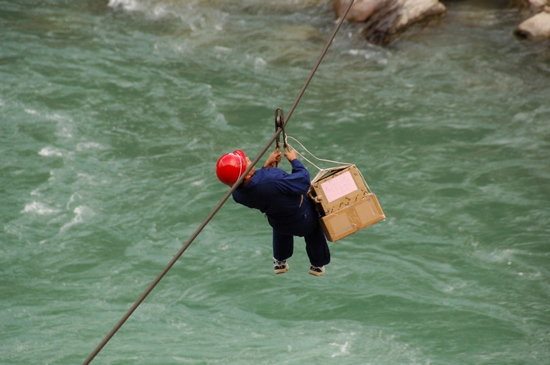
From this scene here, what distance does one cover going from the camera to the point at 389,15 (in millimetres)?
16172

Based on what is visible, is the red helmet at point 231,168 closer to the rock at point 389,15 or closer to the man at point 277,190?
the man at point 277,190

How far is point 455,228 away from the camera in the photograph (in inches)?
435

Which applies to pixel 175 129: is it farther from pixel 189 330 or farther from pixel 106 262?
pixel 189 330

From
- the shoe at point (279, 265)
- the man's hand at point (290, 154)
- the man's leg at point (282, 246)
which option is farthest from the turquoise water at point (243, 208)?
the man's hand at point (290, 154)

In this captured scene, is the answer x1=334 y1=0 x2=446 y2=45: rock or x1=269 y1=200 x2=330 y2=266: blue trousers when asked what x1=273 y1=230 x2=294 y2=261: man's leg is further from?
x1=334 y1=0 x2=446 y2=45: rock

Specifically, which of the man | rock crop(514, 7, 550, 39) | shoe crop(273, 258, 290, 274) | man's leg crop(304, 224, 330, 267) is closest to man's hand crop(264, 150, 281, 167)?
the man

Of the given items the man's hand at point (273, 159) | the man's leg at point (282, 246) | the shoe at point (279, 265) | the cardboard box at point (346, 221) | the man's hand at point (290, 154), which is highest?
the man's hand at point (290, 154)

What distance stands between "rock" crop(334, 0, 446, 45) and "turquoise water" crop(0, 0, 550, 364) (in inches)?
13.3

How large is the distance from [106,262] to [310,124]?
4.39m

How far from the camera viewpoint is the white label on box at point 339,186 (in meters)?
6.21

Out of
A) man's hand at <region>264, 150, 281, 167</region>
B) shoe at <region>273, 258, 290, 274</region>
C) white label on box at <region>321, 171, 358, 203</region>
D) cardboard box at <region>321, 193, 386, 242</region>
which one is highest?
man's hand at <region>264, 150, 281, 167</region>

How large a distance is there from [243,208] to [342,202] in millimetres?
5630

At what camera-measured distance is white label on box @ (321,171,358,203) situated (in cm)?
621

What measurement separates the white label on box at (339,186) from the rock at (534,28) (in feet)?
35.9
